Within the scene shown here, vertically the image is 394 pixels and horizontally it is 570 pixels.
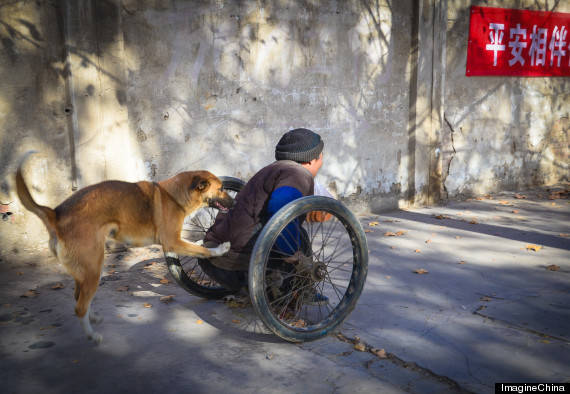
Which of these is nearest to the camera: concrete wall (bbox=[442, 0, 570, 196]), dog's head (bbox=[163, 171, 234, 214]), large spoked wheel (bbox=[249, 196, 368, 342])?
large spoked wheel (bbox=[249, 196, 368, 342])

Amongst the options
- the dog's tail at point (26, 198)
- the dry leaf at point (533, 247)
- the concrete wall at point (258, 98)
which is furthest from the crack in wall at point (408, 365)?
the concrete wall at point (258, 98)

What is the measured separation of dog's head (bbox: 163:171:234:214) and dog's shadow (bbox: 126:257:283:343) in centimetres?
84

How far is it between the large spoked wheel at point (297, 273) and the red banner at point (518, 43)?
5.63 metres

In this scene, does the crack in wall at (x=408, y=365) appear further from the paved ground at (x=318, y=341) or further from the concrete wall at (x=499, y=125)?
the concrete wall at (x=499, y=125)

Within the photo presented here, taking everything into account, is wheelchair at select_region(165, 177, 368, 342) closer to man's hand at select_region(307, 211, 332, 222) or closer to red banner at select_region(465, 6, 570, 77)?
man's hand at select_region(307, 211, 332, 222)

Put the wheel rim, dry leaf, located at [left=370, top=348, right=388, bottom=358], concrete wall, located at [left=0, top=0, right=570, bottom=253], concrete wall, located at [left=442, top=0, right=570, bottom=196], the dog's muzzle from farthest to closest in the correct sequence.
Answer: concrete wall, located at [left=442, top=0, right=570, bottom=196]
concrete wall, located at [left=0, top=0, right=570, bottom=253]
the dog's muzzle
the wheel rim
dry leaf, located at [left=370, top=348, right=388, bottom=358]

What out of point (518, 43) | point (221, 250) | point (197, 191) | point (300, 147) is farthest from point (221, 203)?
point (518, 43)

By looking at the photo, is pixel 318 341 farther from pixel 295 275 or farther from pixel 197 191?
pixel 197 191

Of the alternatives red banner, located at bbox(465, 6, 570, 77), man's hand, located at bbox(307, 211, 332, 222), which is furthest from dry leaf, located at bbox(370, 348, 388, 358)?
red banner, located at bbox(465, 6, 570, 77)

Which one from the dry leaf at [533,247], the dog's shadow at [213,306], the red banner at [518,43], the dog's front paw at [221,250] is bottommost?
the dry leaf at [533,247]

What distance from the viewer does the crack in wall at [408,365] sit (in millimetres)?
2848

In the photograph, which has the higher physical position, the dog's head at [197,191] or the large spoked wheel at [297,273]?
the dog's head at [197,191]

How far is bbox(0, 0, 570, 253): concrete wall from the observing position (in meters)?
5.08

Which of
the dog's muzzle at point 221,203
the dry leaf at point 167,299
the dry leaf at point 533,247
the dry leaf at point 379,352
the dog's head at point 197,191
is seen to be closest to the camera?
the dry leaf at point 379,352
